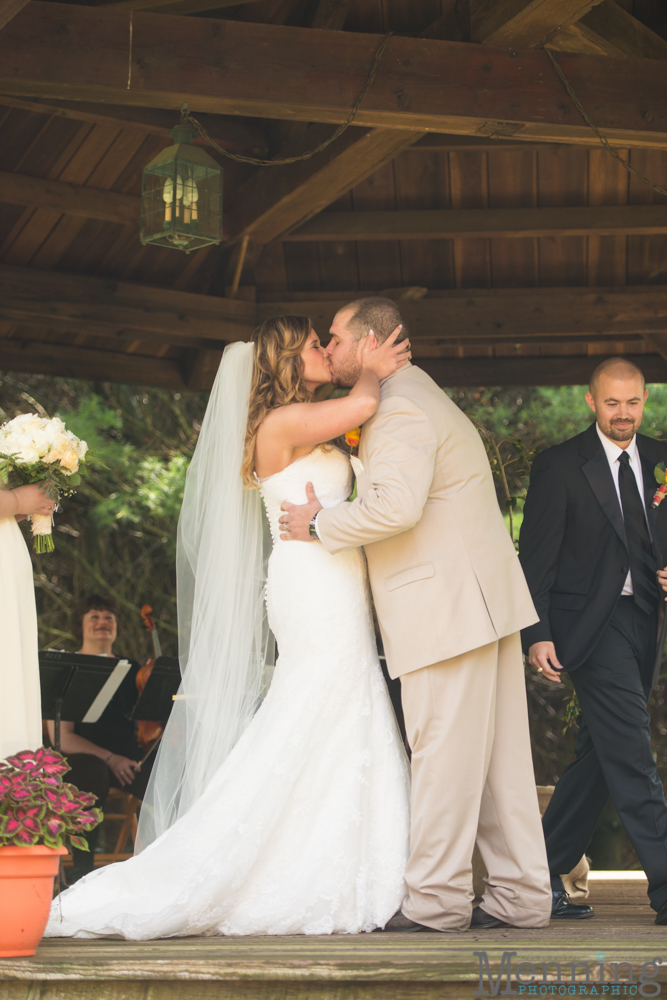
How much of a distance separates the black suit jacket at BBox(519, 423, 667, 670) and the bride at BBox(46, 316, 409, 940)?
739 mm

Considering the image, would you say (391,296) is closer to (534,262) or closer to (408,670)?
(534,262)

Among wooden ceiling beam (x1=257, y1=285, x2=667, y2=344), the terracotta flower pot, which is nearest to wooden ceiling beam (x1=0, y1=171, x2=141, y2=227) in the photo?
wooden ceiling beam (x1=257, y1=285, x2=667, y2=344)

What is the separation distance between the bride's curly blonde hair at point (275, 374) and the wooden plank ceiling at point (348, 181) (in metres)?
0.88

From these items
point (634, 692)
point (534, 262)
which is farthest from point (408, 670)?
point (534, 262)

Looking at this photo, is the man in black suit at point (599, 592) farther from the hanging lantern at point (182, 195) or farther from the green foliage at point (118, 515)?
the green foliage at point (118, 515)

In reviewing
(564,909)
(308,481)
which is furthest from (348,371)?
(564,909)

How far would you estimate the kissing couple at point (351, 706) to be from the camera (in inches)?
127

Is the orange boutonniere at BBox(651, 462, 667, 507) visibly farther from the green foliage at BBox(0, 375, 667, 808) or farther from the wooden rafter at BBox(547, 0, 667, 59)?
the green foliage at BBox(0, 375, 667, 808)

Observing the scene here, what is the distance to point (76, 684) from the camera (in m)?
6.02

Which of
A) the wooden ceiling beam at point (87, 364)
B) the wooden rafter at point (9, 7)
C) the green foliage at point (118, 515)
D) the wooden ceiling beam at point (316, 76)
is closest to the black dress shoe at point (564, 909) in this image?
the wooden ceiling beam at point (316, 76)

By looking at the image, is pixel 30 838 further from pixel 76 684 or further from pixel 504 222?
pixel 504 222

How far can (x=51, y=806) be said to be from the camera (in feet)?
9.38

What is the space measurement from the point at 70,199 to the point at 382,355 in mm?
2901

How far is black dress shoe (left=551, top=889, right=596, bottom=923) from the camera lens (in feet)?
12.8
